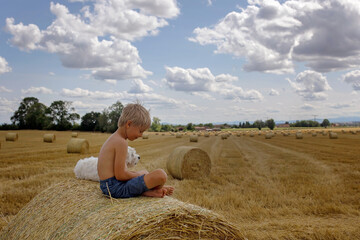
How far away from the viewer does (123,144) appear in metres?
3.41

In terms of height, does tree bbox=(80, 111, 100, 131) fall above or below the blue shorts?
above

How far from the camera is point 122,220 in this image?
2881 mm

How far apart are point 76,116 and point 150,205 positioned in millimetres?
75336

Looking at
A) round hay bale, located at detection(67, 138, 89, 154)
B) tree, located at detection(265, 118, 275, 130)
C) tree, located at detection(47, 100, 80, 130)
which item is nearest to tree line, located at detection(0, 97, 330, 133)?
tree, located at detection(47, 100, 80, 130)

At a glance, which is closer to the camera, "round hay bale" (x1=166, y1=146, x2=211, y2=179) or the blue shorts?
the blue shorts

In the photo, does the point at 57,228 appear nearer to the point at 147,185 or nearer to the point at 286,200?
the point at 147,185

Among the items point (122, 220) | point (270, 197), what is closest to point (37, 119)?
point (270, 197)

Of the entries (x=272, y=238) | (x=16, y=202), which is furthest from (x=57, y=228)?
(x=16, y=202)

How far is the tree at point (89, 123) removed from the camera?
65.2m

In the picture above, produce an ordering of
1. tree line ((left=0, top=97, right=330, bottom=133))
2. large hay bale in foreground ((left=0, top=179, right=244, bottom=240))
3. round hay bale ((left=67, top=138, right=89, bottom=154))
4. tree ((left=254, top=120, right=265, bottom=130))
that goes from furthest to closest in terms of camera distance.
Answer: tree ((left=254, top=120, right=265, bottom=130)) < tree line ((left=0, top=97, right=330, bottom=133)) < round hay bale ((left=67, top=138, right=89, bottom=154)) < large hay bale in foreground ((left=0, top=179, right=244, bottom=240))

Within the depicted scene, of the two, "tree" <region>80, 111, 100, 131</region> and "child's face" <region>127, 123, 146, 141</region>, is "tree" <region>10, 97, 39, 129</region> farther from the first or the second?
"child's face" <region>127, 123, 146, 141</region>

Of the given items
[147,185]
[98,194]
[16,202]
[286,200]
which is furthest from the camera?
[286,200]

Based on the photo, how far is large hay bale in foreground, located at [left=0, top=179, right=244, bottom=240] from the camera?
9.29 feet

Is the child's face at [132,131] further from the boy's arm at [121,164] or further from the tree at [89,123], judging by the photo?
the tree at [89,123]
